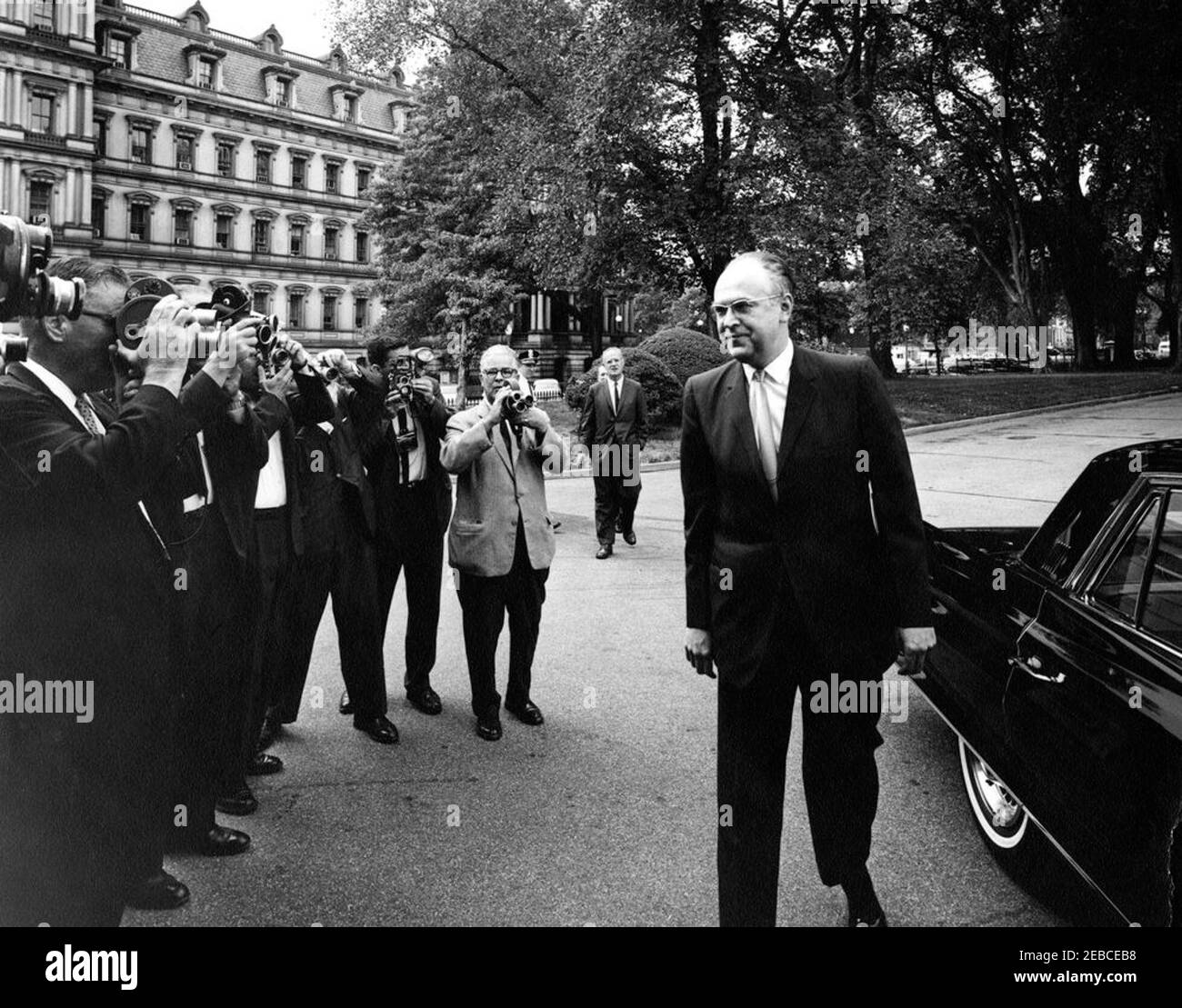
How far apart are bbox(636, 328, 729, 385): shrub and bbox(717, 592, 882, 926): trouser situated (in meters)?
17.6

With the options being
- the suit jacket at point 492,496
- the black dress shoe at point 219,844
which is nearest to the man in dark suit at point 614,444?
the suit jacket at point 492,496

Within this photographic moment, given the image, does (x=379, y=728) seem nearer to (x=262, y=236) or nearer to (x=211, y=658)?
(x=211, y=658)

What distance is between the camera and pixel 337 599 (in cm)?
534

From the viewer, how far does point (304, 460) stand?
5.02 meters

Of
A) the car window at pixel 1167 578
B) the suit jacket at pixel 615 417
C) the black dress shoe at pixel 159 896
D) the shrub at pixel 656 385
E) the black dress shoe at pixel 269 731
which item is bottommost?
the black dress shoe at pixel 159 896

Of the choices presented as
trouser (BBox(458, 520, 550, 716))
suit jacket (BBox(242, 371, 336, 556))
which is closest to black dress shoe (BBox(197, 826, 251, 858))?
suit jacket (BBox(242, 371, 336, 556))

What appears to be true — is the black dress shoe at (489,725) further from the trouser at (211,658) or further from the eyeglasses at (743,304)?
the eyeglasses at (743,304)

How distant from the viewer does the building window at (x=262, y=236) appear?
217ft

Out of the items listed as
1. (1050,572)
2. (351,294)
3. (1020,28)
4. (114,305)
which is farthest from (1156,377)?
(351,294)

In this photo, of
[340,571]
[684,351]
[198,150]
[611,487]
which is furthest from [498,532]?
[198,150]

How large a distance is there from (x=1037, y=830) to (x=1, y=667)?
325 centimetres

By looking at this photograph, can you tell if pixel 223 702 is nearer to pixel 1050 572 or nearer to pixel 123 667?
pixel 123 667

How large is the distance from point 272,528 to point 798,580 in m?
2.59

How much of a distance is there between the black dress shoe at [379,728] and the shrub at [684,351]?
15825mm
